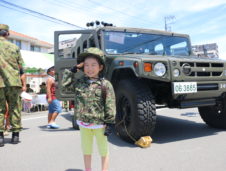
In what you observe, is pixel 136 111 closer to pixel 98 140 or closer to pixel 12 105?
pixel 98 140

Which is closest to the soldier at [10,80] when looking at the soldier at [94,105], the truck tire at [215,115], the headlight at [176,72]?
the soldier at [94,105]

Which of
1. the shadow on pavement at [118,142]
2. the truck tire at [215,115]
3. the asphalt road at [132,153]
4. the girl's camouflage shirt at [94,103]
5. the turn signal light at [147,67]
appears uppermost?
the turn signal light at [147,67]

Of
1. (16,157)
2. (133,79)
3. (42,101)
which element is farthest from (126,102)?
(42,101)

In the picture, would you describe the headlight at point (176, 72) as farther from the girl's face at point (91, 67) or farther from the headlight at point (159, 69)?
the girl's face at point (91, 67)

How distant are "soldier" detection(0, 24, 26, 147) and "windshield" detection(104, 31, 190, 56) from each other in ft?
4.69

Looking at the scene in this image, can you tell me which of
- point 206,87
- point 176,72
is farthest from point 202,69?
point 176,72

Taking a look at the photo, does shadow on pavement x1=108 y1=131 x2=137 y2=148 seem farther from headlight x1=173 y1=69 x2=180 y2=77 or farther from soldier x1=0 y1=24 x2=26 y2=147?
soldier x1=0 y1=24 x2=26 y2=147

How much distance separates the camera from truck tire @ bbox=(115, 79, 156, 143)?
295cm

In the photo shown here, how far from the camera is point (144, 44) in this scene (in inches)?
165

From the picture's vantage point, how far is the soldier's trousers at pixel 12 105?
3.27 metres

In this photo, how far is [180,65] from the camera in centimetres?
305

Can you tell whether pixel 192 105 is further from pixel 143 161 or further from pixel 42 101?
pixel 42 101

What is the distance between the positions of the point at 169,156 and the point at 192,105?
886 mm

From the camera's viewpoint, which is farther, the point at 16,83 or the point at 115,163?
the point at 16,83
